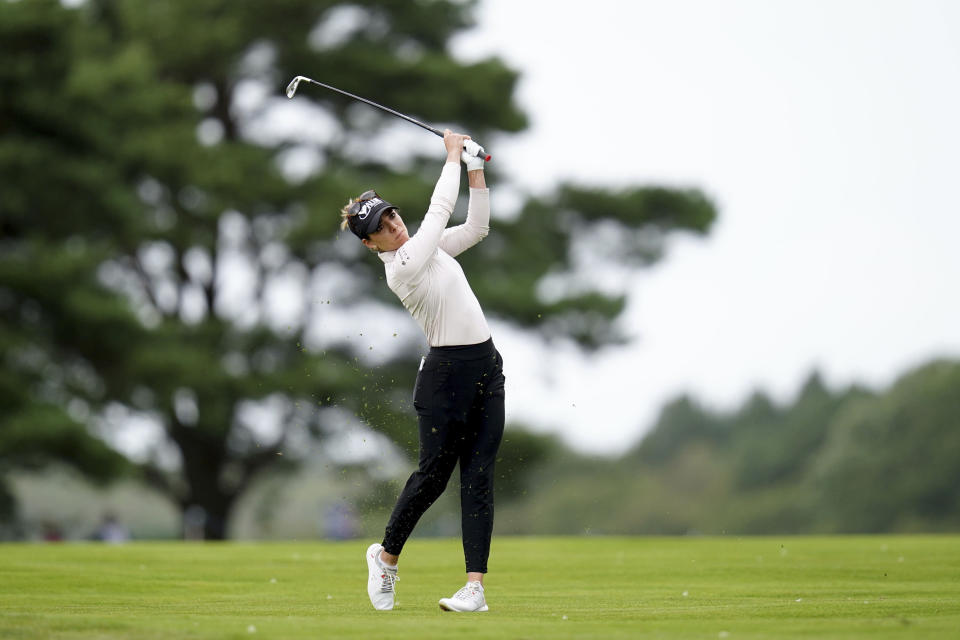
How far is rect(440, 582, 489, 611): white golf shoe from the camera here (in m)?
7.63

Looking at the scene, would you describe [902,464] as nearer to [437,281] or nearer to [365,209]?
[437,281]

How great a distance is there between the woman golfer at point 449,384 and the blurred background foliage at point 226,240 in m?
17.8

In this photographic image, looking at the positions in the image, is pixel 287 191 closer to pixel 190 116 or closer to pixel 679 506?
pixel 190 116

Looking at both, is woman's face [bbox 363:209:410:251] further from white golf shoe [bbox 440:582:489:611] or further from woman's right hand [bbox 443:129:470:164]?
white golf shoe [bbox 440:582:489:611]

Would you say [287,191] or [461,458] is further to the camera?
[287,191]

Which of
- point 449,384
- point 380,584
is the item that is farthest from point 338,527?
point 449,384

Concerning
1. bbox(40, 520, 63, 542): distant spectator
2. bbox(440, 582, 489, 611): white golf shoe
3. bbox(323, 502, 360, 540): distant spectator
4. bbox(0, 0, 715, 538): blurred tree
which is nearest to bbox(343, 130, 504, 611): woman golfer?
bbox(440, 582, 489, 611): white golf shoe

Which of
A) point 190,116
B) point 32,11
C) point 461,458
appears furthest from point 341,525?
point 461,458

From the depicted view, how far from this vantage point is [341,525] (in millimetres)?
30297

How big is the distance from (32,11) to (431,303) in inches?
894

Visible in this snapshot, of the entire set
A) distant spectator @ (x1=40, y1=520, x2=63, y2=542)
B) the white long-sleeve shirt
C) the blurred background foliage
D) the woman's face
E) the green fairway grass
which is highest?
the blurred background foliage

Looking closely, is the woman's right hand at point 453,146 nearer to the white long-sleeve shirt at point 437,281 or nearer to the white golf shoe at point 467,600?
the white long-sleeve shirt at point 437,281

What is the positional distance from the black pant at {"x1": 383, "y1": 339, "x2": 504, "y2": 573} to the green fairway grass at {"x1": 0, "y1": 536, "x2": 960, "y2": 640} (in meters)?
0.57

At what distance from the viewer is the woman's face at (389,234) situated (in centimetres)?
770
